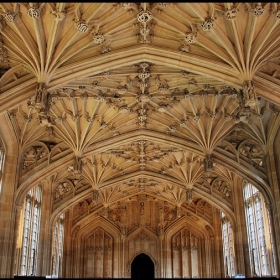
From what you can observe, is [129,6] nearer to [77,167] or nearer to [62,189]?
[77,167]

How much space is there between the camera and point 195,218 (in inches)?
1241

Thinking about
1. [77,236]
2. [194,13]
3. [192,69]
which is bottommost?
[77,236]

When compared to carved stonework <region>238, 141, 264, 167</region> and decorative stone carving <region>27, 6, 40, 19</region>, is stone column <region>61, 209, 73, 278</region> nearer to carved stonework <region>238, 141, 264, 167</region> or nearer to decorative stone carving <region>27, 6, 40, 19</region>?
carved stonework <region>238, 141, 264, 167</region>

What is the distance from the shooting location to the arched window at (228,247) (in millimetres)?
26614

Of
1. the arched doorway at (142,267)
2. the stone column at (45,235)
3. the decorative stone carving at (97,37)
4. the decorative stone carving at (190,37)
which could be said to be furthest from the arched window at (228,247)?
the decorative stone carving at (97,37)

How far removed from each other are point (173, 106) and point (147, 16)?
6.33 metres

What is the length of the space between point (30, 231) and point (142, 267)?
1543 cm

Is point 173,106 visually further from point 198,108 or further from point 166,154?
point 166,154

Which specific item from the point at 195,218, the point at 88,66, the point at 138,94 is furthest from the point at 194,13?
the point at 195,218

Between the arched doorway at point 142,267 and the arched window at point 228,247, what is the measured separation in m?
7.73

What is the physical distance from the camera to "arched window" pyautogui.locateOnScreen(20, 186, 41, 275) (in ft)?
67.8

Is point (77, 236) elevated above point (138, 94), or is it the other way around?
point (138, 94)

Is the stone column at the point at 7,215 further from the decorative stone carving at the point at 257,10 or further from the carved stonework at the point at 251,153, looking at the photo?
the decorative stone carving at the point at 257,10

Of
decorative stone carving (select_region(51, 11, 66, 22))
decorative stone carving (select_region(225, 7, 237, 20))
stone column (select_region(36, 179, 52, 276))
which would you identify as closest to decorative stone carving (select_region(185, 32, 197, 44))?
decorative stone carving (select_region(225, 7, 237, 20))
